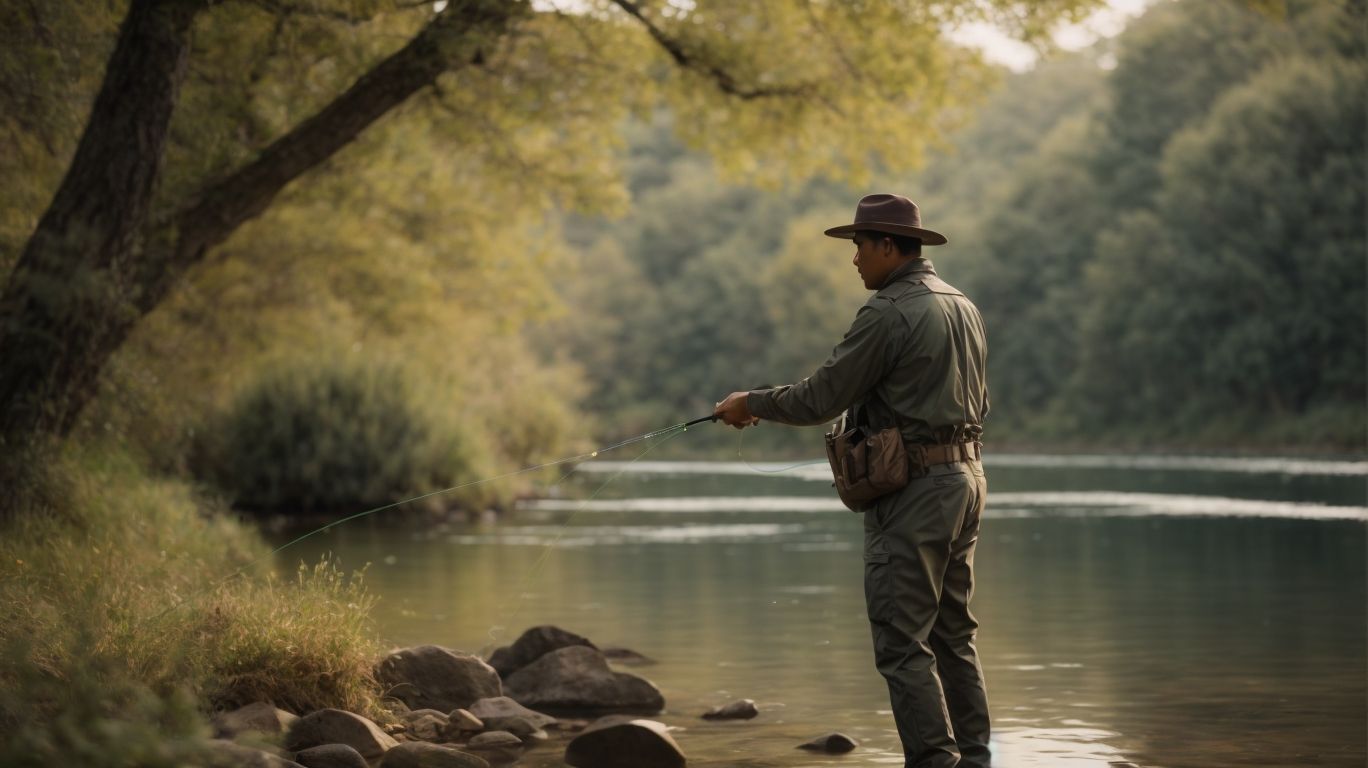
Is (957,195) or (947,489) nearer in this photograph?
(947,489)

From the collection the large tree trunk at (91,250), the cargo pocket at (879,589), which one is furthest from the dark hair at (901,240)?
the large tree trunk at (91,250)

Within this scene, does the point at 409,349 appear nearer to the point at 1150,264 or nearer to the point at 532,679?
the point at 532,679

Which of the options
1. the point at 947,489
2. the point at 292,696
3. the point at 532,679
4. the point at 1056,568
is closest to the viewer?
the point at 947,489

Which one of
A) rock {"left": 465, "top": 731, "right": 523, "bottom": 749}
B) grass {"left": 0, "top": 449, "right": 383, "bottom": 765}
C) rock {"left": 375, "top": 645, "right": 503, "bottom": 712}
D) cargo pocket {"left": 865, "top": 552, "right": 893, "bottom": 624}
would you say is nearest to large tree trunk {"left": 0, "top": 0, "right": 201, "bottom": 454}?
grass {"left": 0, "top": 449, "right": 383, "bottom": 765}

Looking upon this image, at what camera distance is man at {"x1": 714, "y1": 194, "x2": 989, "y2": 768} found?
6273 mm

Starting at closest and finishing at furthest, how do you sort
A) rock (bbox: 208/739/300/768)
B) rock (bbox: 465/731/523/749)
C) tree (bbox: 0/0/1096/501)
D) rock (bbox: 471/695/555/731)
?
rock (bbox: 208/739/300/768)
rock (bbox: 465/731/523/749)
rock (bbox: 471/695/555/731)
tree (bbox: 0/0/1096/501)

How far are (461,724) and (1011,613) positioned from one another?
5.66 m

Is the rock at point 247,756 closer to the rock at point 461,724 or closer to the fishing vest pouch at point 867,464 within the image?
the rock at point 461,724

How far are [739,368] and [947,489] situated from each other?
73.4m

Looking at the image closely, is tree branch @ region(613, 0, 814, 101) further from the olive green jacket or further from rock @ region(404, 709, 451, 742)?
the olive green jacket

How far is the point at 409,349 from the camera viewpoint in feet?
95.7

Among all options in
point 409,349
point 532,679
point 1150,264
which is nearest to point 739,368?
point 1150,264

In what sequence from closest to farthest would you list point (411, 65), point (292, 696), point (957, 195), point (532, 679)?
point (292, 696) → point (532, 679) → point (411, 65) → point (957, 195)

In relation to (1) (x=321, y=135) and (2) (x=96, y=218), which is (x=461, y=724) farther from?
(1) (x=321, y=135)
